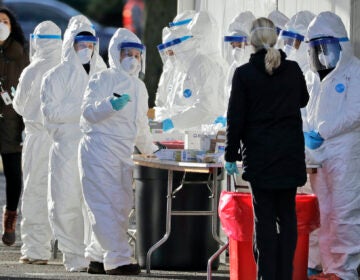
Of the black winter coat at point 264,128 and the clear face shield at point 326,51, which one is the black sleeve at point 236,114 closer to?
the black winter coat at point 264,128

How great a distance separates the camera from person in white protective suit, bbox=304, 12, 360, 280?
37.0 feet

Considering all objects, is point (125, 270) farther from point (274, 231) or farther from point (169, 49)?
point (169, 49)

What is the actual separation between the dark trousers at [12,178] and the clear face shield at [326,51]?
3811 millimetres

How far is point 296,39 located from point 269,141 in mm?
2692

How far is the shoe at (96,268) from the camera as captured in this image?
12367 millimetres

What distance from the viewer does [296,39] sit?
12516 millimetres

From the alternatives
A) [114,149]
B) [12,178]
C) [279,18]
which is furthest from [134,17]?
[114,149]

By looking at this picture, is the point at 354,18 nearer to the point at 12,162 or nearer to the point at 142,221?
the point at 142,221

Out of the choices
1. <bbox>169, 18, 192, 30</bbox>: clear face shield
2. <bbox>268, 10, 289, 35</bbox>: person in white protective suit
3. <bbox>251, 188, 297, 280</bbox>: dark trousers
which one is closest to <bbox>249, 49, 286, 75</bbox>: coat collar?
<bbox>251, 188, 297, 280</bbox>: dark trousers

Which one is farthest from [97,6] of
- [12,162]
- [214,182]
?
[214,182]

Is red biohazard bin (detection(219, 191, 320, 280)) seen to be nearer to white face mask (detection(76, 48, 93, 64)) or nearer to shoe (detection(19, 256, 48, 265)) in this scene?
white face mask (detection(76, 48, 93, 64))

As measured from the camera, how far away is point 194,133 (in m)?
12.3

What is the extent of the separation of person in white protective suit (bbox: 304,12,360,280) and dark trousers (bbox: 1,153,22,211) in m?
3.75

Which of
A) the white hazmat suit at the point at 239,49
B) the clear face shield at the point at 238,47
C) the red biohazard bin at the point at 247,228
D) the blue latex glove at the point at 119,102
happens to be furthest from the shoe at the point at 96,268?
the clear face shield at the point at 238,47
